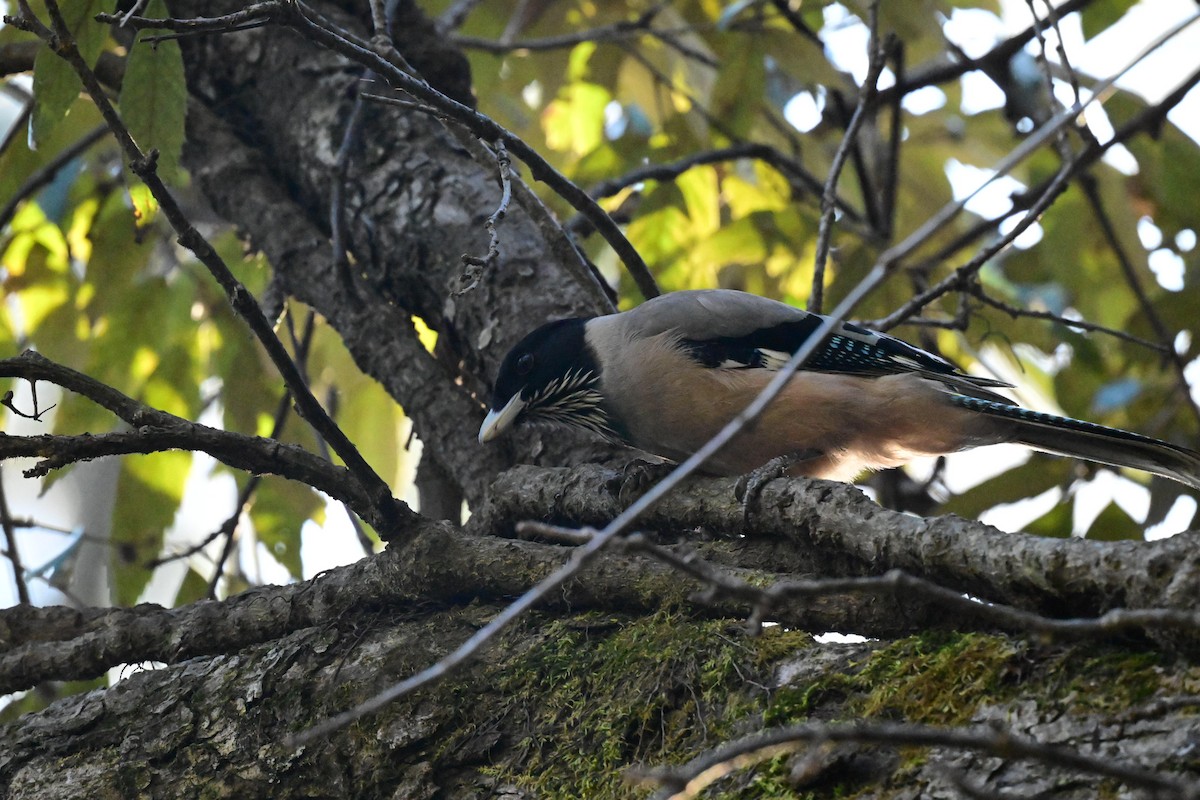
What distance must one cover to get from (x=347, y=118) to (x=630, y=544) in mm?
3029

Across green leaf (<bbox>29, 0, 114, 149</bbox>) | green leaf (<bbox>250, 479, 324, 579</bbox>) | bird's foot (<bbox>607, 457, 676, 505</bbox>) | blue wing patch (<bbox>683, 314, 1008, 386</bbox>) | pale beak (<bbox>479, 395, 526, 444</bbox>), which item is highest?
green leaf (<bbox>29, 0, 114, 149</bbox>)

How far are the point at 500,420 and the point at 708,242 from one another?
5.38 feet

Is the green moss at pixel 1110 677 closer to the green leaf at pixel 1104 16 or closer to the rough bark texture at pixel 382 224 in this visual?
the rough bark texture at pixel 382 224

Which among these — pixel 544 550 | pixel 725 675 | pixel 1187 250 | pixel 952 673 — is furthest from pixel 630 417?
pixel 1187 250

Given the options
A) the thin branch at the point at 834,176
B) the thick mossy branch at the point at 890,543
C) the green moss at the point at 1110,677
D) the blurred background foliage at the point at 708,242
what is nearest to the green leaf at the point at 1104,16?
the blurred background foliage at the point at 708,242

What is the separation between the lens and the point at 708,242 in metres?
4.75

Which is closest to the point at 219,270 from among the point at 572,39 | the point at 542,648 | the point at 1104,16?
the point at 542,648

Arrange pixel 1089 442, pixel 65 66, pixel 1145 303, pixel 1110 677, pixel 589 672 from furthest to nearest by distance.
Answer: pixel 1145 303 < pixel 1089 442 < pixel 65 66 < pixel 589 672 < pixel 1110 677

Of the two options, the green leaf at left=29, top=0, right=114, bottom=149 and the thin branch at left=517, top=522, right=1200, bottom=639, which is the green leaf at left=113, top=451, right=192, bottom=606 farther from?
the thin branch at left=517, top=522, right=1200, bottom=639

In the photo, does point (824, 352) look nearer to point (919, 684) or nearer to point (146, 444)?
point (919, 684)

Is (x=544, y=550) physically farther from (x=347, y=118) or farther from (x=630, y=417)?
(x=347, y=118)

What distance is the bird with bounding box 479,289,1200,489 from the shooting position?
352 cm

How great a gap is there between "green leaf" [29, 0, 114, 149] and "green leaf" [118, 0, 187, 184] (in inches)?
4.1

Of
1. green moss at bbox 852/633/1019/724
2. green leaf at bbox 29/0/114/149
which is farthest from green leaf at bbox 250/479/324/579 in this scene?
green moss at bbox 852/633/1019/724
